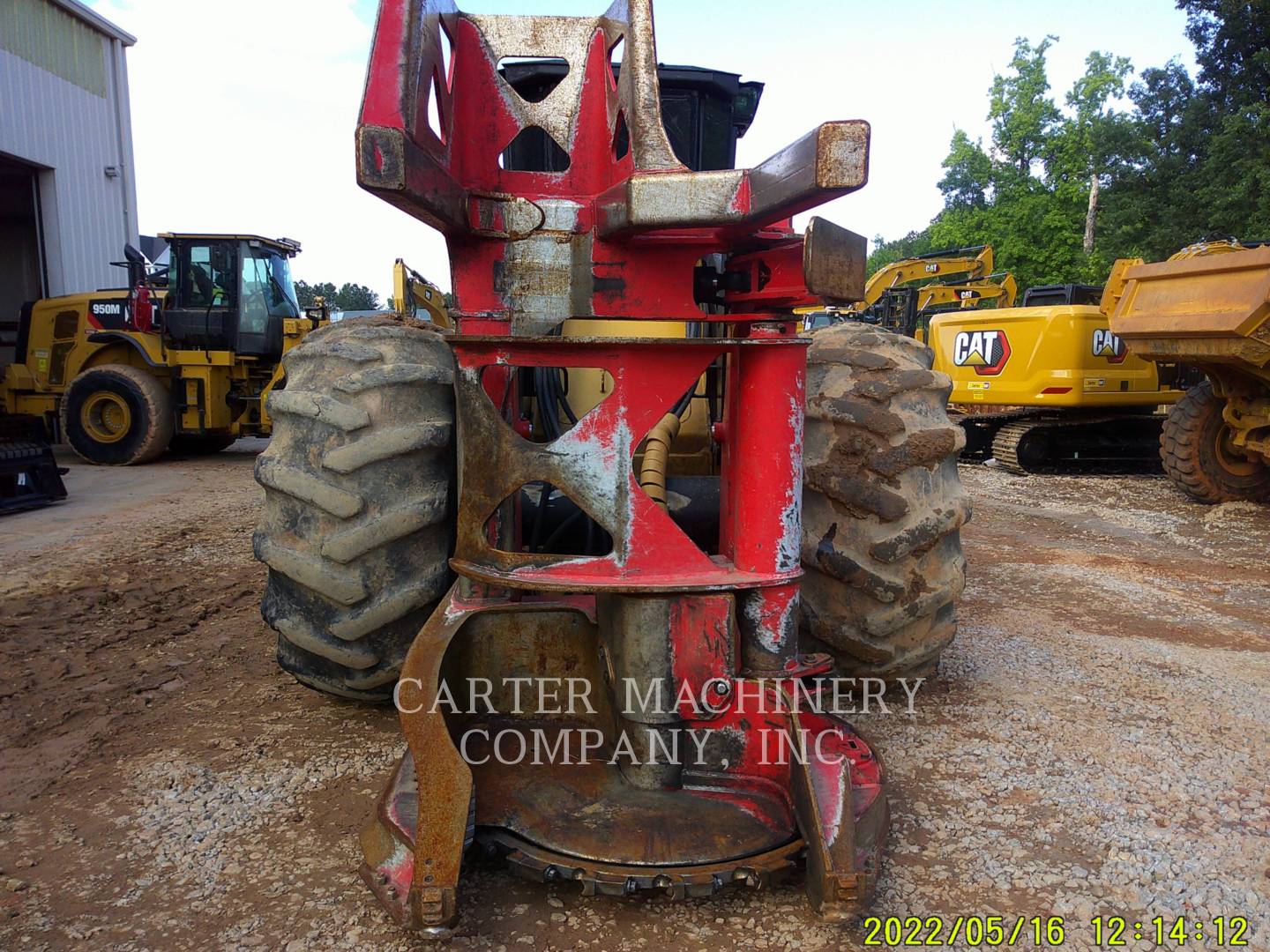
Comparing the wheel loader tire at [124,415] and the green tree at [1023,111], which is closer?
the wheel loader tire at [124,415]

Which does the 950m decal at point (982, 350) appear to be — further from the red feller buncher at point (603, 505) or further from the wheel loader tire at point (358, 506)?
the wheel loader tire at point (358, 506)

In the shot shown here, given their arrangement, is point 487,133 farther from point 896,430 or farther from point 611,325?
point 896,430

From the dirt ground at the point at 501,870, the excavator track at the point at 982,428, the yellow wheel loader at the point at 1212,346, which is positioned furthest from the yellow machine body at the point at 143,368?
the yellow wheel loader at the point at 1212,346

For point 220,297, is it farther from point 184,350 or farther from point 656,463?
point 656,463

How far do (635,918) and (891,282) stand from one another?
13.3 meters

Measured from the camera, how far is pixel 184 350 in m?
11.2

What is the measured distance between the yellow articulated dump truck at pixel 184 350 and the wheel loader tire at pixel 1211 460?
1001 cm

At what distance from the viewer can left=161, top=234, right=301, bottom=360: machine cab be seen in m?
11.0

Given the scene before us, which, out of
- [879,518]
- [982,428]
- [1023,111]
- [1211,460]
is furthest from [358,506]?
[1023,111]

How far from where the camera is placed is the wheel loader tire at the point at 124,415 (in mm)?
10906

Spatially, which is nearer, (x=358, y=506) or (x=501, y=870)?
(x=501, y=870)

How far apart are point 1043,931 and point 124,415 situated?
11.9 meters

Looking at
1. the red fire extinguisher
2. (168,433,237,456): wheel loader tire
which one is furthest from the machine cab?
(168,433,237,456): wheel loader tire

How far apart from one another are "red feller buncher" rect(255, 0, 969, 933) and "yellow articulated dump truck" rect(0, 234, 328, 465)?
9135 millimetres
